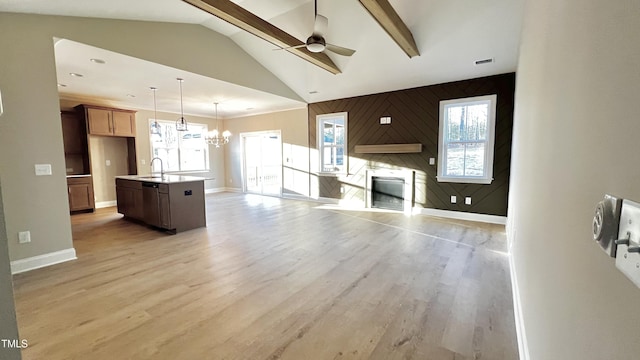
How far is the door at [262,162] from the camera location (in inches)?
330

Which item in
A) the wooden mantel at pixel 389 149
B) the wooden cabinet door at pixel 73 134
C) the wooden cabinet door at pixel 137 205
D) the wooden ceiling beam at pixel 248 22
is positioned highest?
the wooden ceiling beam at pixel 248 22

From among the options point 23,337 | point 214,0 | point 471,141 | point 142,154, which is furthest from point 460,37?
point 142,154

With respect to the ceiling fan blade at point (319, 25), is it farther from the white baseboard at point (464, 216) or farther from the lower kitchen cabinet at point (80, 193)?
the lower kitchen cabinet at point (80, 193)

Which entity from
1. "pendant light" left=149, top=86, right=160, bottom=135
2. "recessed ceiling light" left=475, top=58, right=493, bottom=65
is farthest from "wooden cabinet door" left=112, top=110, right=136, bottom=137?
"recessed ceiling light" left=475, top=58, right=493, bottom=65

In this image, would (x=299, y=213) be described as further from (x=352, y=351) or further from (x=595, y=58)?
(x=595, y=58)

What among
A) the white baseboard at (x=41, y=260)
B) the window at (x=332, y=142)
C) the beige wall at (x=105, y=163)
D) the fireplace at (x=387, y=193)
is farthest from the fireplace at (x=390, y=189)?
the beige wall at (x=105, y=163)

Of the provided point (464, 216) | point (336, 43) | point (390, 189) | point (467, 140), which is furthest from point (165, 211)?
point (467, 140)

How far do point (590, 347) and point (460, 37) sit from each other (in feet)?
14.6

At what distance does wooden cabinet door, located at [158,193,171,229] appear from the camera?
14.3 ft

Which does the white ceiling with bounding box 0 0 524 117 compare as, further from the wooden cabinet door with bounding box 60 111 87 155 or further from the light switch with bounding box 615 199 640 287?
the light switch with bounding box 615 199 640 287

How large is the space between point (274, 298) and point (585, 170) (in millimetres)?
2297

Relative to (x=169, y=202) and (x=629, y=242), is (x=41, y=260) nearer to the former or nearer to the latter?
(x=169, y=202)

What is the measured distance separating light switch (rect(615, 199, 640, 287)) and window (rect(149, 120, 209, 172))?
29.1 feet

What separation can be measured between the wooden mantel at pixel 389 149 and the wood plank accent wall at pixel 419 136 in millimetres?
138
